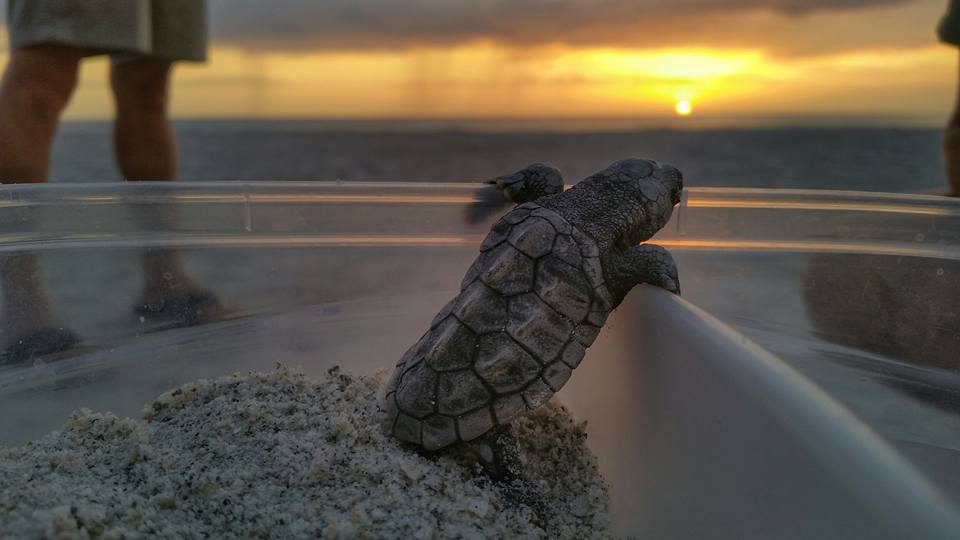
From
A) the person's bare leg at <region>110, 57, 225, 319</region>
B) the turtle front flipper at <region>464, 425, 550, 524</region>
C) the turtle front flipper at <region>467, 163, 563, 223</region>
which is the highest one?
the person's bare leg at <region>110, 57, 225, 319</region>

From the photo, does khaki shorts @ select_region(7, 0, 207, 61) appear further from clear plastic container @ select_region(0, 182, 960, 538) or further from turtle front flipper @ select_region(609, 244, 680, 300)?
turtle front flipper @ select_region(609, 244, 680, 300)

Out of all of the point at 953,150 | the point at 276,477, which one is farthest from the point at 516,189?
the point at 953,150

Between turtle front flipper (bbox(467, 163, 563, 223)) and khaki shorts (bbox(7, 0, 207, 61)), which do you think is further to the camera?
khaki shorts (bbox(7, 0, 207, 61))

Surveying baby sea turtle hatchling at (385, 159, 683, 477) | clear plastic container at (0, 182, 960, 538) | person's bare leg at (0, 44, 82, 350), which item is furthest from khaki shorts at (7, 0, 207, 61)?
baby sea turtle hatchling at (385, 159, 683, 477)

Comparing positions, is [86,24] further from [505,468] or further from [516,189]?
[505,468]

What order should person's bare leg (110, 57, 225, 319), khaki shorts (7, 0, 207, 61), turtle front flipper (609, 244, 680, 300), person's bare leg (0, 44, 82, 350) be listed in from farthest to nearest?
person's bare leg (110, 57, 225, 319)
khaki shorts (7, 0, 207, 61)
person's bare leg (0, 44, 82, 350)
turtle front flipper (609, 244, 680, 300)

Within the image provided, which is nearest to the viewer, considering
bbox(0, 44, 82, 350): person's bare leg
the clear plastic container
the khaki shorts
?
the clear plastic container

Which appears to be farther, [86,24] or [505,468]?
[86,24]

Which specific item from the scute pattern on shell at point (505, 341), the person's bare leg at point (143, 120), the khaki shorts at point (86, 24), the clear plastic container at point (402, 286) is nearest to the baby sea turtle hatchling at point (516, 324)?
the scute pattern on shell at point (505, 341)
